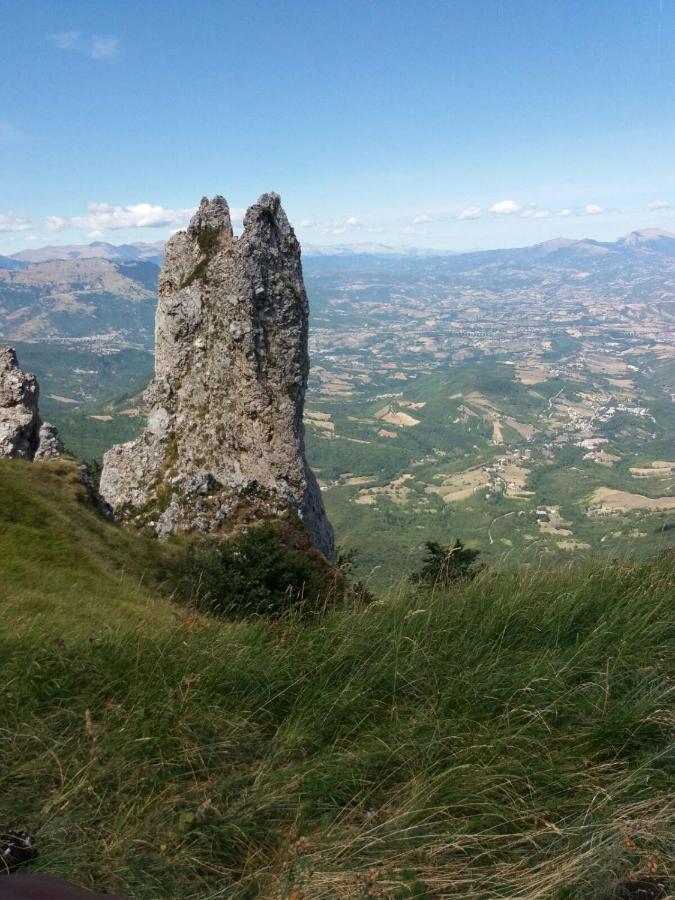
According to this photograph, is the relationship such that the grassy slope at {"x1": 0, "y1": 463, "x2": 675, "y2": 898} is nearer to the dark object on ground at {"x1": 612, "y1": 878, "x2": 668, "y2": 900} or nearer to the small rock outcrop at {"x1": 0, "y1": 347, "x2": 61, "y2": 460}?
the dark object on ground at {"x1": 612, "y1": 878, "x2": 668, "y2": 900}

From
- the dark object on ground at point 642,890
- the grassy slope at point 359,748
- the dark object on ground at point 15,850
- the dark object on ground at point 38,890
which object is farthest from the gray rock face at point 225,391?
the dark object on ground at point 38,890

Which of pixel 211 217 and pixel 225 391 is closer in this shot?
pixel 225 391

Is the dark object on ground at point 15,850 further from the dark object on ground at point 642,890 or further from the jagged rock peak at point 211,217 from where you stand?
the jagged rock peak at point 211,217

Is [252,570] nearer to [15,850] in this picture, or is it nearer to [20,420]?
[20,420]

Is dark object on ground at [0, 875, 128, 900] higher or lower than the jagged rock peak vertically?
lower

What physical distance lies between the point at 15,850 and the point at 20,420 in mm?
32029

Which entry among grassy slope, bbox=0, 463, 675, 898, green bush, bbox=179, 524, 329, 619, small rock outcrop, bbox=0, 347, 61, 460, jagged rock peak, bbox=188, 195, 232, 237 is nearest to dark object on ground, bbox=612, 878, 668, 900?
grassy slope, bbox=0, 463, 675, 898

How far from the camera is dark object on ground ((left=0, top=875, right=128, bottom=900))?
177 cm

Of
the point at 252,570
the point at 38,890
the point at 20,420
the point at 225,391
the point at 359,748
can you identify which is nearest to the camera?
the point at 38,890

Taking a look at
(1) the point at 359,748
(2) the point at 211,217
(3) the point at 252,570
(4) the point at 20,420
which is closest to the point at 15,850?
(1) the point at 359,748

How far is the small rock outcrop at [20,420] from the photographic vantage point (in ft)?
99.7

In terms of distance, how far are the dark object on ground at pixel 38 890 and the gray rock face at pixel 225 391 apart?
32.7m

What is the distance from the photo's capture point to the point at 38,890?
1805 mm

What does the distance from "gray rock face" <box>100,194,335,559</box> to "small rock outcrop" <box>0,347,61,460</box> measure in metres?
6.27
